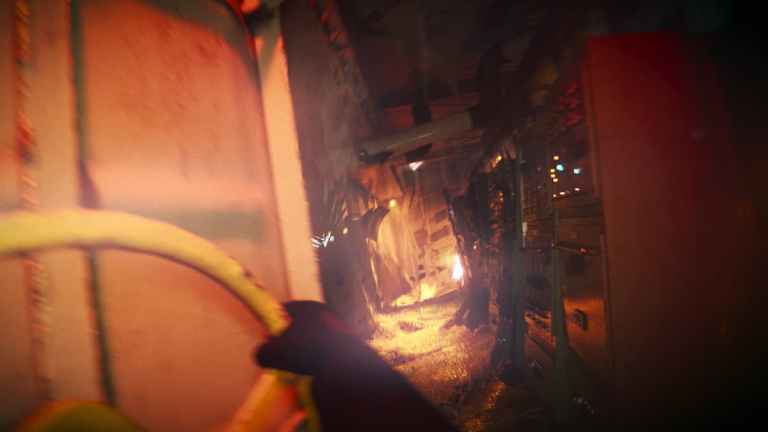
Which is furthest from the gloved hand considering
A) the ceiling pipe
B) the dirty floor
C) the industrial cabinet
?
the ceiling pipe

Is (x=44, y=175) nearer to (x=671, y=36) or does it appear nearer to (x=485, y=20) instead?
(x=671, y=36)

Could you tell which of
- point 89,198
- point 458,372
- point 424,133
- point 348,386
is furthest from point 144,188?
point 458,372

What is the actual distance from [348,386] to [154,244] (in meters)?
0.70

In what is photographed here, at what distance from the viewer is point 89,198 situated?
829mm

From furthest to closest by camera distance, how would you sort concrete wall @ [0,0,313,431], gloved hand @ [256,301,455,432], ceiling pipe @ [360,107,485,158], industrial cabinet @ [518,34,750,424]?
ceiling pipe @ [360,107,485,158], industrial cabinet @ [518,34,750,424], gloved hand @ [256,301,455,432], concrete wall @ [0,0,313,431]

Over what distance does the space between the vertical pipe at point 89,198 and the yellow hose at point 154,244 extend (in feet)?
0.53

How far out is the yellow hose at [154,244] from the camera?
63cm

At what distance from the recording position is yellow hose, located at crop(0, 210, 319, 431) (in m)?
0.63

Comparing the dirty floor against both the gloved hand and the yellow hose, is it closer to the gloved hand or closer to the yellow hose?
the gloved hand

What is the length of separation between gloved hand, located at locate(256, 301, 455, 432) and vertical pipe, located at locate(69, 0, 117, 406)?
1.30 feet

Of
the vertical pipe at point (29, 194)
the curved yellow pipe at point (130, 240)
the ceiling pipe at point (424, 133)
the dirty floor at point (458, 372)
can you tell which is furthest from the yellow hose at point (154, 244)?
the ceiling pipe at point (424, 133)

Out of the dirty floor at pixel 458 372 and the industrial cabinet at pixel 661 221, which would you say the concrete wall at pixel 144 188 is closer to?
the industrial cabinet at pixel 661 221

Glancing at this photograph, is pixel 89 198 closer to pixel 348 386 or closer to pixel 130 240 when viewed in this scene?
pixel 130 240

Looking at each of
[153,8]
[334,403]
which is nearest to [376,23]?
[153,8]
